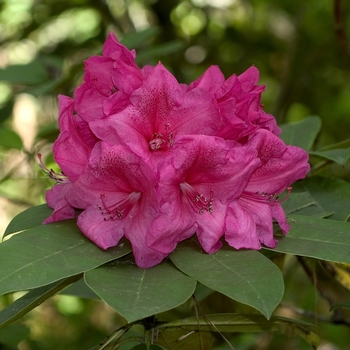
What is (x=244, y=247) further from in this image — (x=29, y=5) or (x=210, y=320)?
(x=29, y=5)

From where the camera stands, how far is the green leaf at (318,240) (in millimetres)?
848

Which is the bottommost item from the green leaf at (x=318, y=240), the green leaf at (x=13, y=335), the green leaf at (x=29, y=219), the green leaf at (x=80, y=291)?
the green leaf at (x=13, y=335)

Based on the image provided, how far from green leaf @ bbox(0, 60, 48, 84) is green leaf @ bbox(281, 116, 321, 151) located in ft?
2.61

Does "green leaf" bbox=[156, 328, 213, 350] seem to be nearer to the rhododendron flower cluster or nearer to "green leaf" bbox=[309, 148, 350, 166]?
the rhododendron flower cluster

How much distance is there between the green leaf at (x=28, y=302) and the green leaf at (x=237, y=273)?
20 centimetres

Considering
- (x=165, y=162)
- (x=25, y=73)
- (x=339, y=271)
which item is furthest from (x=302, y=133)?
(x=25, y=73)

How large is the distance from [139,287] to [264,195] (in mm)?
294

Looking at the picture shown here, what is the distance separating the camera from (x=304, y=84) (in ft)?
7.66

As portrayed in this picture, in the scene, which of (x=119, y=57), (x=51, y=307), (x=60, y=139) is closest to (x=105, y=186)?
(x=60, y=139)

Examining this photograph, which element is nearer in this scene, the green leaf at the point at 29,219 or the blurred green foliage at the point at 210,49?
the green leaf at the point at 29,219

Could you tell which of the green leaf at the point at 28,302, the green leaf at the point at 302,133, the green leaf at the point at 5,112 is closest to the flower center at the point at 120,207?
the green leaf at the point at 28,302

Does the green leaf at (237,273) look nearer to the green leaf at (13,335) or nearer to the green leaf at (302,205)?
the green leaf at (302,205)

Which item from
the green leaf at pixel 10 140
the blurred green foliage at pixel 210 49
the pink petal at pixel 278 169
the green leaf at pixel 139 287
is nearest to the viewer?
the green leaf at pixel 139 287

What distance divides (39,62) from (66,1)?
77 cm
